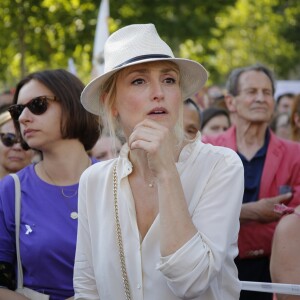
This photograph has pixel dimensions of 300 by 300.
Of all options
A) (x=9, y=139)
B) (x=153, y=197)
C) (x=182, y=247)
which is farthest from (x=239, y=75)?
(x=182, y=247)

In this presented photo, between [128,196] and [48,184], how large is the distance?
3.82 feet

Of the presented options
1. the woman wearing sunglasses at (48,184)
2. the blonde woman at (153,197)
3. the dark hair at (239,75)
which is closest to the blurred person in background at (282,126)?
the dark hair at (239,75)

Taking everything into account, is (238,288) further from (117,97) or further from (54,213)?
(54,213)

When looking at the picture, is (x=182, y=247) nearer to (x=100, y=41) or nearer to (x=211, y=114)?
(x=211, y=114)

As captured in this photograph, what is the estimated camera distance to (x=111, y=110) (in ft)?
11.1

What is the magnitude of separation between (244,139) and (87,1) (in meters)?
8.10

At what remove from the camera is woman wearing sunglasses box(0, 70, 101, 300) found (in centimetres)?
394

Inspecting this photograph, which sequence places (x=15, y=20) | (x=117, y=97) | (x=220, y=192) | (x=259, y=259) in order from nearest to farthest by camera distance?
(x=220, y=192)
(x=117, y=97)
(x=259, y=259)
(x=15, y=20)

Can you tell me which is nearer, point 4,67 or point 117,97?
point 117,97

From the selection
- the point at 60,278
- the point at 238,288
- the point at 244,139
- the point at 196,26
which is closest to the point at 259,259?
the point at 244,139

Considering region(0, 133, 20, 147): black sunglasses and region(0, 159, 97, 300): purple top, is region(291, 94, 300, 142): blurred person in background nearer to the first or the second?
region(0, 133, 20, 147): black sunglasses

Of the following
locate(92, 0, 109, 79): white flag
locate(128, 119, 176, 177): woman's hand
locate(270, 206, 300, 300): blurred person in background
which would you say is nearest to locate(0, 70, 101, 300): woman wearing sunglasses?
locate(270, 206, 300, 300): blurred person in background

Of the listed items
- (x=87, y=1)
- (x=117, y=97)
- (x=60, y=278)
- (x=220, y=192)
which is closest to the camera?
(x=220, y=192)

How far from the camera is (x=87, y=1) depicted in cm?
1342
